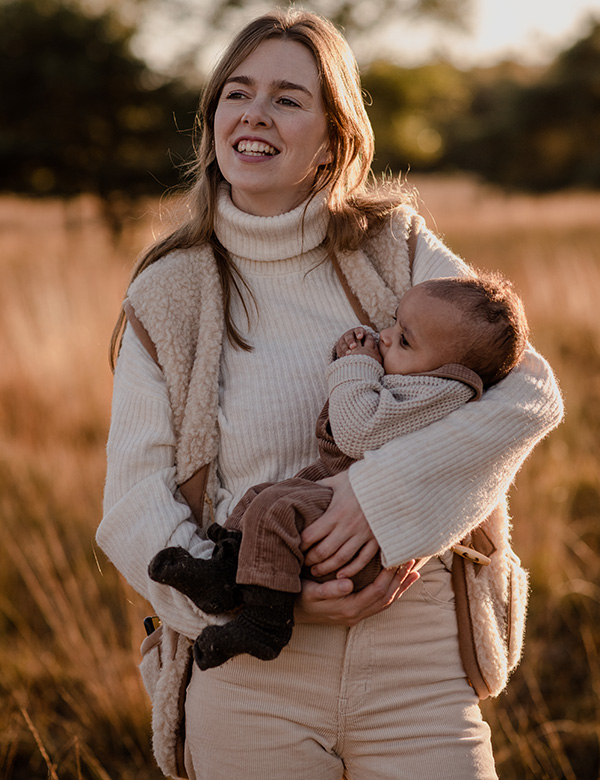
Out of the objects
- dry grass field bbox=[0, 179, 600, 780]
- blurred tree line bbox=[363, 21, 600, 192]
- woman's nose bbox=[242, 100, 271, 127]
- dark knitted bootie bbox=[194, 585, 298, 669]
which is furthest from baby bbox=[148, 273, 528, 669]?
blurred tree line bbox=[363, 21, 600, 192]

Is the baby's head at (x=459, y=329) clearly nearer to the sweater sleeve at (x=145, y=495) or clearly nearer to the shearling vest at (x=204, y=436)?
the shearling vest at (x=204, y=436)

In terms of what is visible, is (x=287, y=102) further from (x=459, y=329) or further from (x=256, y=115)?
(x=459, y=329)

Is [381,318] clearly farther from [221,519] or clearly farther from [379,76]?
[379,76]

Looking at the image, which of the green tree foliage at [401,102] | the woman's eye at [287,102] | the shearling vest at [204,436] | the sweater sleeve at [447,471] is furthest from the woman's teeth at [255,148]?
the green tree foliage at [401,102]

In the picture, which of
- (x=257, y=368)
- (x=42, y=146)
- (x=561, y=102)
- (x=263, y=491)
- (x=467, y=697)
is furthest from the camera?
(x=561, y=102)

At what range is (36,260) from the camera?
29.0ft

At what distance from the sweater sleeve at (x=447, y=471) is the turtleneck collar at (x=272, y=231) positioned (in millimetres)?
619

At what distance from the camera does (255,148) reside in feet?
6.23

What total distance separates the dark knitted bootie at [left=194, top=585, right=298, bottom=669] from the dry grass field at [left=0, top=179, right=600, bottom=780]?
76 centimetres

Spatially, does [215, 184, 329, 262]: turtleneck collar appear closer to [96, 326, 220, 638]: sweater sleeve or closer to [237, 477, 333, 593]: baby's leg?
[96, 326, 220, 638]: sweater sleeve

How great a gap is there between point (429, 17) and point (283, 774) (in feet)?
68.2

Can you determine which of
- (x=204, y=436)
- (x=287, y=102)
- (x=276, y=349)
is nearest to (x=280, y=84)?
(x=287, y=102)

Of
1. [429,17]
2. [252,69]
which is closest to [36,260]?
[252,69]

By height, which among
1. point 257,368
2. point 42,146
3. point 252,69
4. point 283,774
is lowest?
point 283,774
